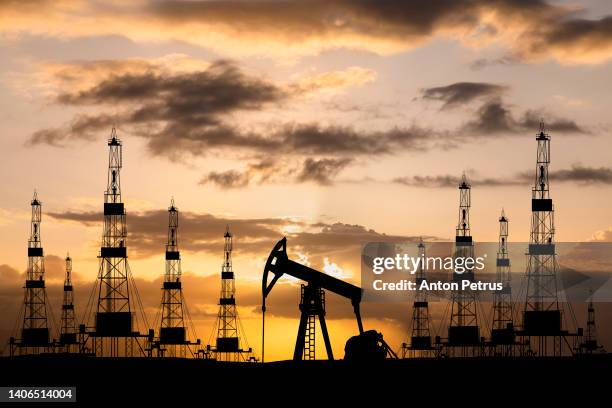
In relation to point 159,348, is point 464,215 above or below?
above

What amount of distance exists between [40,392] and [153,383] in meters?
8.45

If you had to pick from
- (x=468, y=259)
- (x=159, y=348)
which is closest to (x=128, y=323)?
(x=159, y=348)

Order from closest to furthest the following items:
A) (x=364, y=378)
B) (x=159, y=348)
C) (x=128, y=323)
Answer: (x=364, y=378)
(x=128, y=323)
(x=159, y=348)

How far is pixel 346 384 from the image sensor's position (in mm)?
73375

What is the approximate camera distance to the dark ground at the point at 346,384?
237 ft

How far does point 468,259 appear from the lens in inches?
7269

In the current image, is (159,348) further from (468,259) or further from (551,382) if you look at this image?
(551,382)

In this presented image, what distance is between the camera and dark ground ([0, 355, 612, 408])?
7225cm

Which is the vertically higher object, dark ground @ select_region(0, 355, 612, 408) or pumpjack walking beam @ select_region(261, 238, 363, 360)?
pumpjack walking beam @ select_region(261, 238, 363, 360)

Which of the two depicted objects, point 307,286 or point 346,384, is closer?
point 346,384

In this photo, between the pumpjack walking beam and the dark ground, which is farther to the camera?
the pumpjack walking beam

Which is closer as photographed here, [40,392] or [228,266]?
[40,392]

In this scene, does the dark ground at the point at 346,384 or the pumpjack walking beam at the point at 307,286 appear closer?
the dark ground at the point at 346,384

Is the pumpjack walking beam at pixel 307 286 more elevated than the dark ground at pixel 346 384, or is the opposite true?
the pumpjack walking beam at pixel 307 286
